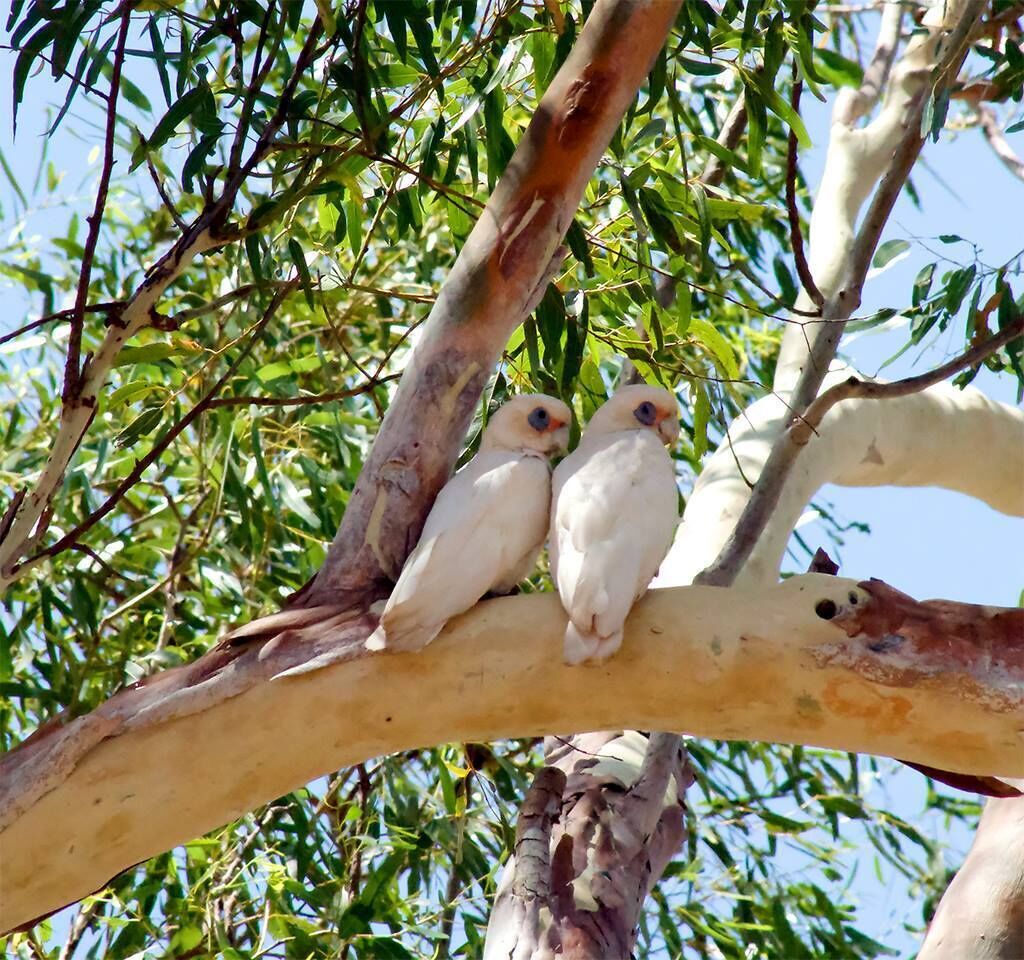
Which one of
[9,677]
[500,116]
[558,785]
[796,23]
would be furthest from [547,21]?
[9,677]

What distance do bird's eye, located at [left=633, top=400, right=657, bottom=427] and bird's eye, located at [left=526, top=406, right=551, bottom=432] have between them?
0.56ft

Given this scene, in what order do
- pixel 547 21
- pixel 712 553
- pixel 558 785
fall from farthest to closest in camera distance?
pixel 712 553
pixel 547 21
pixel 558 785

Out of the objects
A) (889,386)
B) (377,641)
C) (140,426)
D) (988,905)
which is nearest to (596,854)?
(988,905)

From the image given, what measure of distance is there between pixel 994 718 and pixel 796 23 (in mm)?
1006

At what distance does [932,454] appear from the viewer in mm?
2816

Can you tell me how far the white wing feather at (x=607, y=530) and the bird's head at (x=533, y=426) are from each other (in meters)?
0.09

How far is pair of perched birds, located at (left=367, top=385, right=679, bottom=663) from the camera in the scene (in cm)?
152

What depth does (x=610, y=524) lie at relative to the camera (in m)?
1.67

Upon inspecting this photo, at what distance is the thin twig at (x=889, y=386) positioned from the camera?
1766mm

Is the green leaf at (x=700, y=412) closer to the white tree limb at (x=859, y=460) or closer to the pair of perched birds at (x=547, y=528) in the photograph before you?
the white tree limb at (x=859, y=460)

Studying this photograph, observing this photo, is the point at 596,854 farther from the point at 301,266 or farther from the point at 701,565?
the point at 301,266

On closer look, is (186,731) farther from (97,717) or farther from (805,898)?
(805,898)

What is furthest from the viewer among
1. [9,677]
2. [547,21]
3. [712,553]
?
[9,677]

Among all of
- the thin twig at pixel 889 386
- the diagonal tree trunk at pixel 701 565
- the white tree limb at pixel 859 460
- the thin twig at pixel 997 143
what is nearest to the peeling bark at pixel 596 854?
the diagonal tree trunk at pixel 701 565
